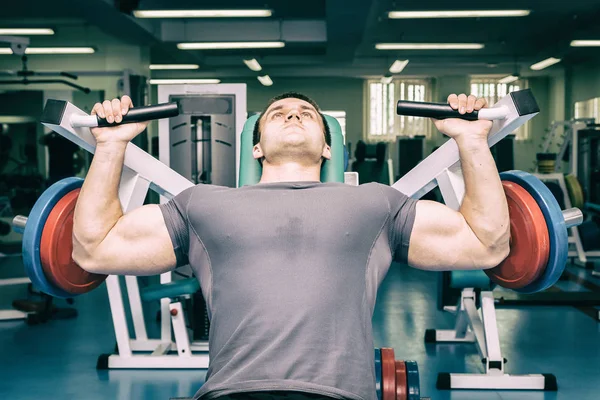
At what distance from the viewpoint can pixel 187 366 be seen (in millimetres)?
2803

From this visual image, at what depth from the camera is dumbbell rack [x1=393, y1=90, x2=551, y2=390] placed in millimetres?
1204

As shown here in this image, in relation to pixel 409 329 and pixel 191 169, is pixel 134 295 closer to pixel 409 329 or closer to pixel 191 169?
pixel 191 169

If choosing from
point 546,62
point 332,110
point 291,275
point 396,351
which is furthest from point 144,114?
point 332,110

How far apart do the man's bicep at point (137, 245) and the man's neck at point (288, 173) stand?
0.78 feet

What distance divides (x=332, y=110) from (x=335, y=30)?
4.32 m

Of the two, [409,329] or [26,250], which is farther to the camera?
[409,329]

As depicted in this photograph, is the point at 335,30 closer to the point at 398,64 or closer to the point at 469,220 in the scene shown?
the point at 398,64

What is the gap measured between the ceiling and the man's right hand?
14.1 feet

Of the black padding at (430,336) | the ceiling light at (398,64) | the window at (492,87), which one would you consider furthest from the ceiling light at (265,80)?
the black padding at (430,336)

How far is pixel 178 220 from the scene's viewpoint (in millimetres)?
1186

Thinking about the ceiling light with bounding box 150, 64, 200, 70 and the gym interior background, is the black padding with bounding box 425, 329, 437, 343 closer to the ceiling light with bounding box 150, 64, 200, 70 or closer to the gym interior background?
the gym interior background

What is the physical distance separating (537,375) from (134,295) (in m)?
1.74

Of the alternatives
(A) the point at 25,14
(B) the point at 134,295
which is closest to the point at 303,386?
(B) the point at 134,295

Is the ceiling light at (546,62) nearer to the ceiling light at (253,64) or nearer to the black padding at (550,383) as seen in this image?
the ceiling light at (253,64)
